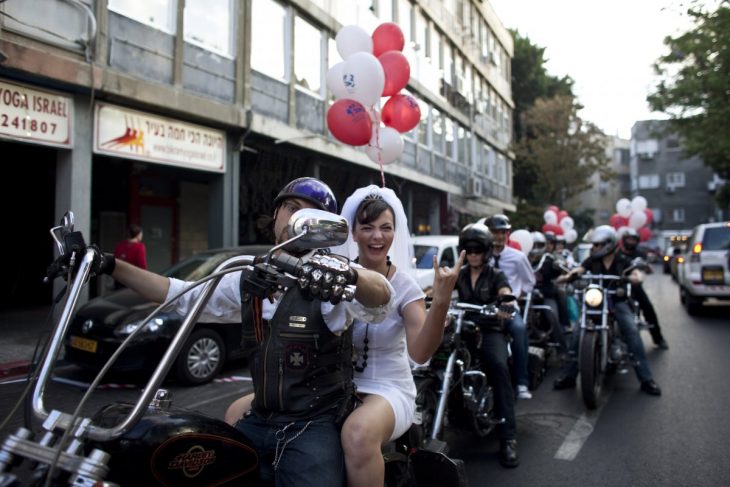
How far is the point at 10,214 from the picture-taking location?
45.0ft

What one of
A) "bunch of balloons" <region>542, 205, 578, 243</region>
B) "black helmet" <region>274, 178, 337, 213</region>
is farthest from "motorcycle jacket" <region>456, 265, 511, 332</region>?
"bunch of balloons" <region>542, 205, 578, 243</region>

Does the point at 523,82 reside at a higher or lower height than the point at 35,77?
higher

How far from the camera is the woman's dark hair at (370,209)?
9.47 feet

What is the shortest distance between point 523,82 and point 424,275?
35.8 m

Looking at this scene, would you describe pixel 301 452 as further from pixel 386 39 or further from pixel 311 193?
pixel 386 39

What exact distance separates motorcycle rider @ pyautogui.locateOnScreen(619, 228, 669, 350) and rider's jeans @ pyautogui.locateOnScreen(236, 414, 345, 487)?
721cm

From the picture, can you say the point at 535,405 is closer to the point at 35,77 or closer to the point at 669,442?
the point at 669,442

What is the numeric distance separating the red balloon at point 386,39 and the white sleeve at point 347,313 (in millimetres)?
6085

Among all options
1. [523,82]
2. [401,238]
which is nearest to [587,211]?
[523,82]

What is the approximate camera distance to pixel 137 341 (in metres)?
6.44

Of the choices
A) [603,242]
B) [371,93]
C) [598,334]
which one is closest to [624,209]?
[603,242]

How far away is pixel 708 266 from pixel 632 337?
7.67m

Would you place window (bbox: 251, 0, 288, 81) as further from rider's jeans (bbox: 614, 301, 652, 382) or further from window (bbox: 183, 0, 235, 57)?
rider's jeans (bbox: 614, 301, 652, 382)

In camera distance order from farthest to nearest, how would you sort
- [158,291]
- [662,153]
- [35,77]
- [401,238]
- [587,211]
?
[662,153] < [587,211] < [35,77] < [401,238] < [158,291]
